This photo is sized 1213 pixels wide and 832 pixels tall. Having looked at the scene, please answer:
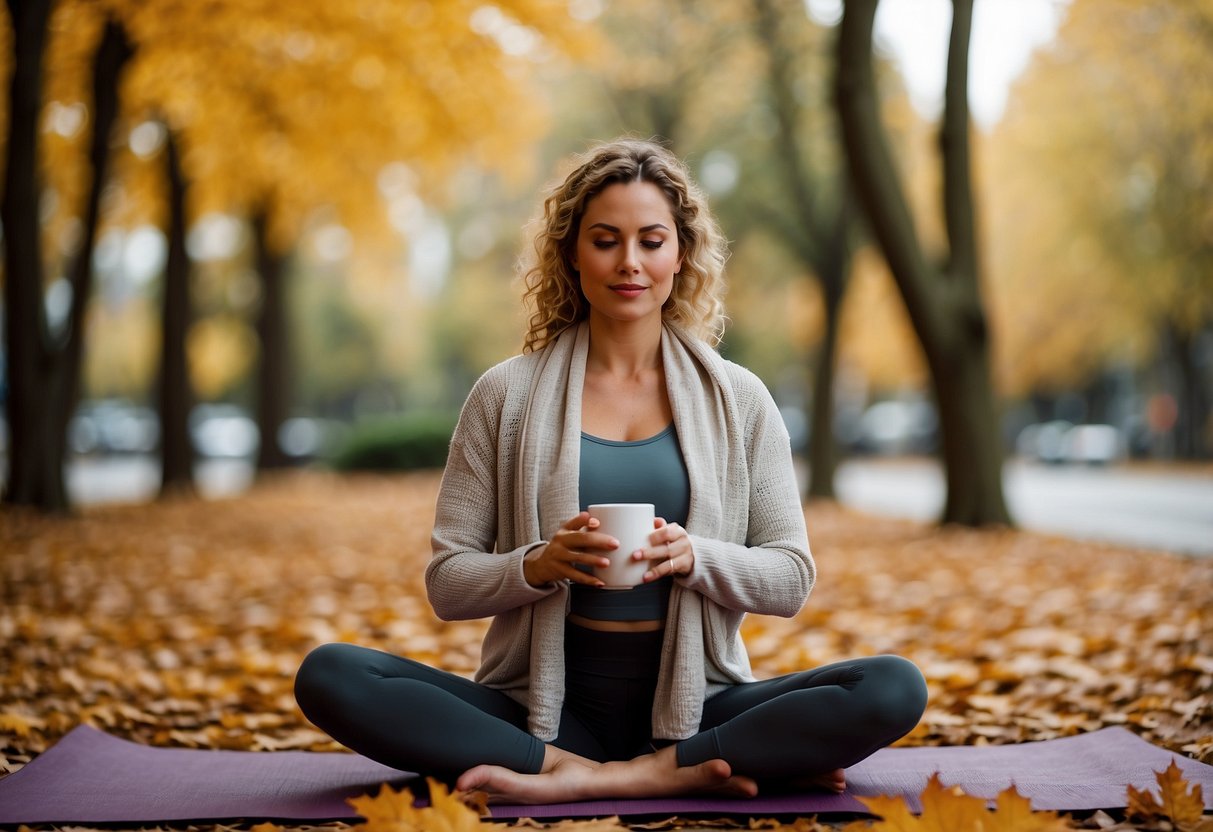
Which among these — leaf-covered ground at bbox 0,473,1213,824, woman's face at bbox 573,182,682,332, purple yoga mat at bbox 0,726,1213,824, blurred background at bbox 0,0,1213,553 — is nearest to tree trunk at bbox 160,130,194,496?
blurred background at bbox 0,0,1213,553

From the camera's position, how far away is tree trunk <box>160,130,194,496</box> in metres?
15.9

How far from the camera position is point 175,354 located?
16.5 m

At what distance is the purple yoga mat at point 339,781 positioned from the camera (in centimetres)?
315

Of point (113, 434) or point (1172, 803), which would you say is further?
point (113, 434)

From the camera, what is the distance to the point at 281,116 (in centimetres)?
1493

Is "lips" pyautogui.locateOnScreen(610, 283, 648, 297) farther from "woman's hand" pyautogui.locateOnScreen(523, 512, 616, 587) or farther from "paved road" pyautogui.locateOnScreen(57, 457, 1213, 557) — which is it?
"paved road" pyautogui.locateOnScreen(57, 457, 1213, 557)

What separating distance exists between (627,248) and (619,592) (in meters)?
0.90

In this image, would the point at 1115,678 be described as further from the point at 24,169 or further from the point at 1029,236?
the point at 1029,236

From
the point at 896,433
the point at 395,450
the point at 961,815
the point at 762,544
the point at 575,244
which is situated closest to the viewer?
the point at 961,815

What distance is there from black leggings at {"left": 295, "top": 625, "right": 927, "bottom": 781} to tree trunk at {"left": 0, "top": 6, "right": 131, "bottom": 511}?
362 inches

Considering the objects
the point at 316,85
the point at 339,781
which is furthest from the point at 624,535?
the point at 316,85

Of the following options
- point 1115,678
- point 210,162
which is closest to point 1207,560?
point 1115,678

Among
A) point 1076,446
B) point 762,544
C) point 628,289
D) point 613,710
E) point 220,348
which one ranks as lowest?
point 1076,446

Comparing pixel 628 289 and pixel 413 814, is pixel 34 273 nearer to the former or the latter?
pixel 628 289
